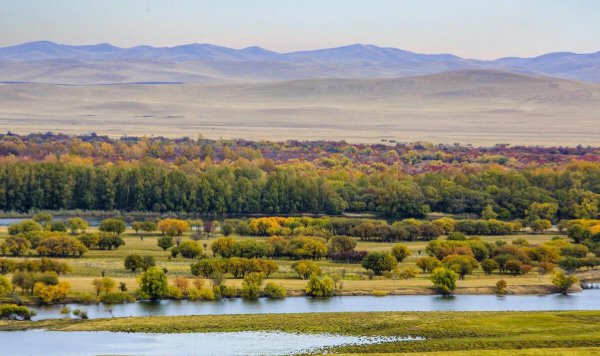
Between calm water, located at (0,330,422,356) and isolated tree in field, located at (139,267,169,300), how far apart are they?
23.3 feet

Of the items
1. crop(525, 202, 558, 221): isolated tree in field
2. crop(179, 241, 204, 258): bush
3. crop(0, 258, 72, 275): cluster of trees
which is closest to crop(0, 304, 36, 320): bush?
crop(0, 258, 72, 275): cluster of trees

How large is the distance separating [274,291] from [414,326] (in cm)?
843

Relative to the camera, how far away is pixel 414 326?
151ft

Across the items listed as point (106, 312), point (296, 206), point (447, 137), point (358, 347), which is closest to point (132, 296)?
point (106, 312)

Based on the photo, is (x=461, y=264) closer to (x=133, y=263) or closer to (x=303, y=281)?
(x=303, y=281)

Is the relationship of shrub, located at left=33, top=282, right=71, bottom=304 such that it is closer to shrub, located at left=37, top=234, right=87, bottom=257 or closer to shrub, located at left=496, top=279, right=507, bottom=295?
shrub, located at left=37, top=234, right=87, bottom=257

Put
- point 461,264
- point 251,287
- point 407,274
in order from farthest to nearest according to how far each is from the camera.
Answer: point 461,264 < point 407,274 < point 251,287

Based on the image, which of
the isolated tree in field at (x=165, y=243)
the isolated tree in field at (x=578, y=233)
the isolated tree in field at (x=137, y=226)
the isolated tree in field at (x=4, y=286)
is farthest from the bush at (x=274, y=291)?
the isolated tree in field at (x=578, y=233)

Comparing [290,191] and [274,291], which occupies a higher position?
[274,291]

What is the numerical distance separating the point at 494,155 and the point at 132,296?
81.9m

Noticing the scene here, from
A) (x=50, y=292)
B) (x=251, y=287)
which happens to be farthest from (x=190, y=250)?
(x=50, y=292)

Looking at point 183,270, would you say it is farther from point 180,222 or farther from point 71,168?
point 71,168

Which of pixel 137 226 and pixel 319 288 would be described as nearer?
pixel 319 288

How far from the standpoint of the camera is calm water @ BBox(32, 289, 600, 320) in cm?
4869
